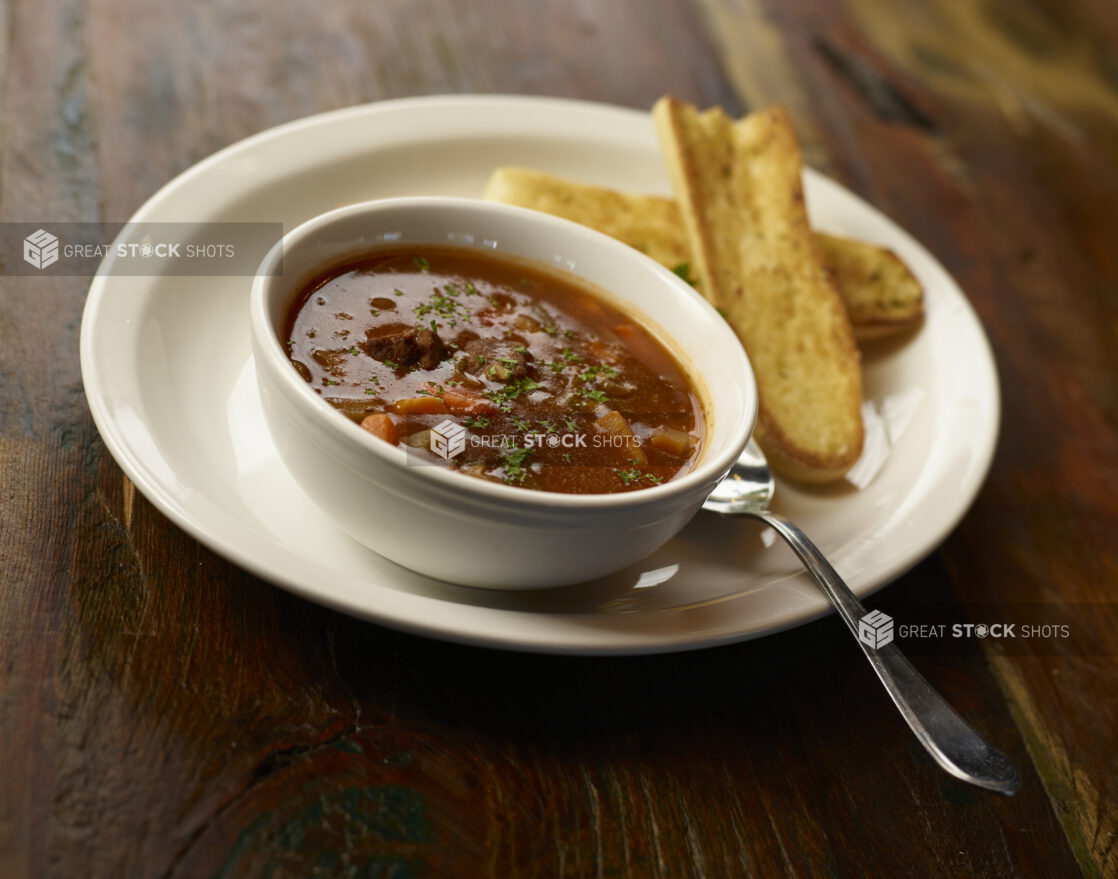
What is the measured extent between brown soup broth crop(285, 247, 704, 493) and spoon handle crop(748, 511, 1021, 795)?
0.46 meters

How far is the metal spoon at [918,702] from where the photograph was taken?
178cm

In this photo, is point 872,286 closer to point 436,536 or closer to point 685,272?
point 685,272

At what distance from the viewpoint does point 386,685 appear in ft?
6.25

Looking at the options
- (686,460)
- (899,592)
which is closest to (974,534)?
(899,592)

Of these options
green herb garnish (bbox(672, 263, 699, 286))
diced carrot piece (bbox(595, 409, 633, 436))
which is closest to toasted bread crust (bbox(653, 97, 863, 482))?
green herb garnish (bbox(672, 263, 699, 286))

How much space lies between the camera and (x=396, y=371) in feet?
6.99

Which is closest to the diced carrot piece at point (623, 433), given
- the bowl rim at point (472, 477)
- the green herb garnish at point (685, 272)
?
the bowl rim at point (472, 477)

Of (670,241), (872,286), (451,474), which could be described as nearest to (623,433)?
(451,474)

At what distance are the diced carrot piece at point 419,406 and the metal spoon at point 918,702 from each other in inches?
29.1

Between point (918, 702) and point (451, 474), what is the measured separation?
100 cm

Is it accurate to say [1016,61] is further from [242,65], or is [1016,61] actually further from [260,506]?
[260,506]

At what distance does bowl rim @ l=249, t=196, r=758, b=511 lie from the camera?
68.6 inches

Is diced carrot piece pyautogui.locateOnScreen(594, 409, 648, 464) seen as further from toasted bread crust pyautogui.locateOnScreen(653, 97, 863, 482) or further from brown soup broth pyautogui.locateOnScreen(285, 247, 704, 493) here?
toasted bread crust pyautogui.locateOnScreen(653, 97, 863, 482)

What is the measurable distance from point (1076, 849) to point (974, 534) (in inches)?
37.8
